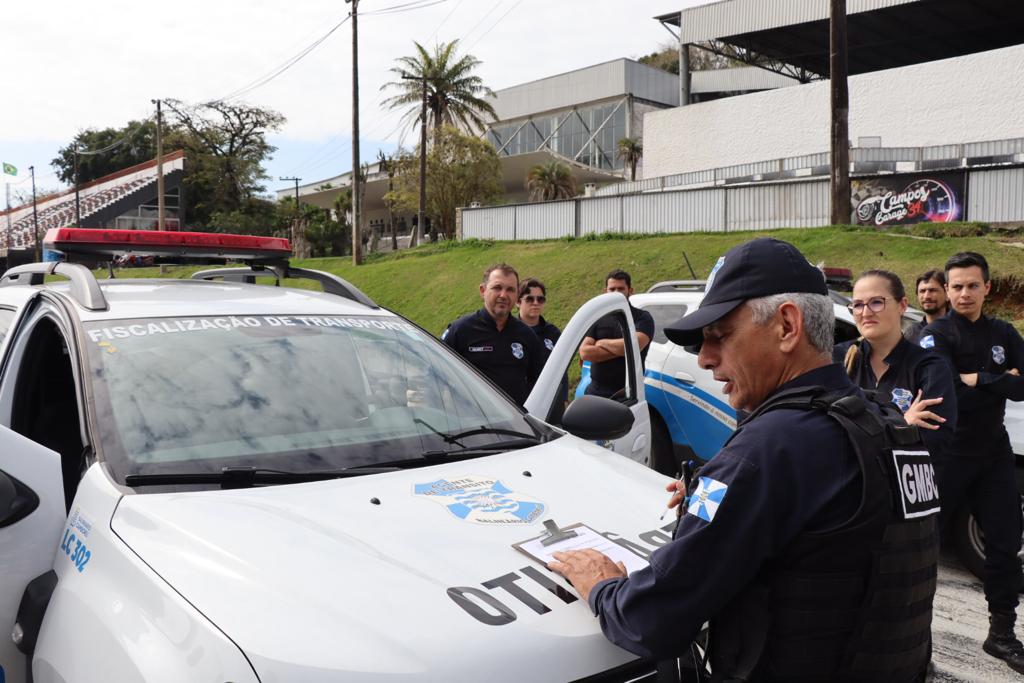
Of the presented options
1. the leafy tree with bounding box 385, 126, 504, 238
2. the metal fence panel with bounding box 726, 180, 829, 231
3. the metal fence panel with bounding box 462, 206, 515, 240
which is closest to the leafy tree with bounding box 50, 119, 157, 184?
the leafy tree with bounding box 385, 126, 504, 238

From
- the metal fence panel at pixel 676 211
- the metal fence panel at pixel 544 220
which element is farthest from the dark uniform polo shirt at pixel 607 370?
the metal fence panel at pixel 544 220

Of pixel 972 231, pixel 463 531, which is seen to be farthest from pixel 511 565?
pixel 972 231

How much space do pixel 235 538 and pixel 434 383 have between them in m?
1.20

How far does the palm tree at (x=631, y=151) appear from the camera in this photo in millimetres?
47031

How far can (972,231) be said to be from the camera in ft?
48.4

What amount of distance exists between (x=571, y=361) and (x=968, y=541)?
2640mm

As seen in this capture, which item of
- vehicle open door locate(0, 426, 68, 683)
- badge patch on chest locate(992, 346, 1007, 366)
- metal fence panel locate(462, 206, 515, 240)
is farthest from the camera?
metal fence panel locate(462, 206, 515, 240)

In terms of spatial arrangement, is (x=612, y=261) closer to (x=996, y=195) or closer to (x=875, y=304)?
(x=996, y=195)

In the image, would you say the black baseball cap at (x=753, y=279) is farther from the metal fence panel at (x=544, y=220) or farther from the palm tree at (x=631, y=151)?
the palm tree at (x=631, y=151)

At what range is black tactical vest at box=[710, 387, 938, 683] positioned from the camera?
1467 millimetres

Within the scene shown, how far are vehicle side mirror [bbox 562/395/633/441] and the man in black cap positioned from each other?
139cm

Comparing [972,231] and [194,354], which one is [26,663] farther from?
[972,231]

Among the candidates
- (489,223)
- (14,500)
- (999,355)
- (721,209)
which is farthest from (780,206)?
(14,500)

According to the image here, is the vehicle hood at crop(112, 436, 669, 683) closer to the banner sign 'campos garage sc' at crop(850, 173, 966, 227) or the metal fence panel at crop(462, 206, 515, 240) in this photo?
the banner sign 'campos garage sc' at crop(850, 173, 966, 227)
